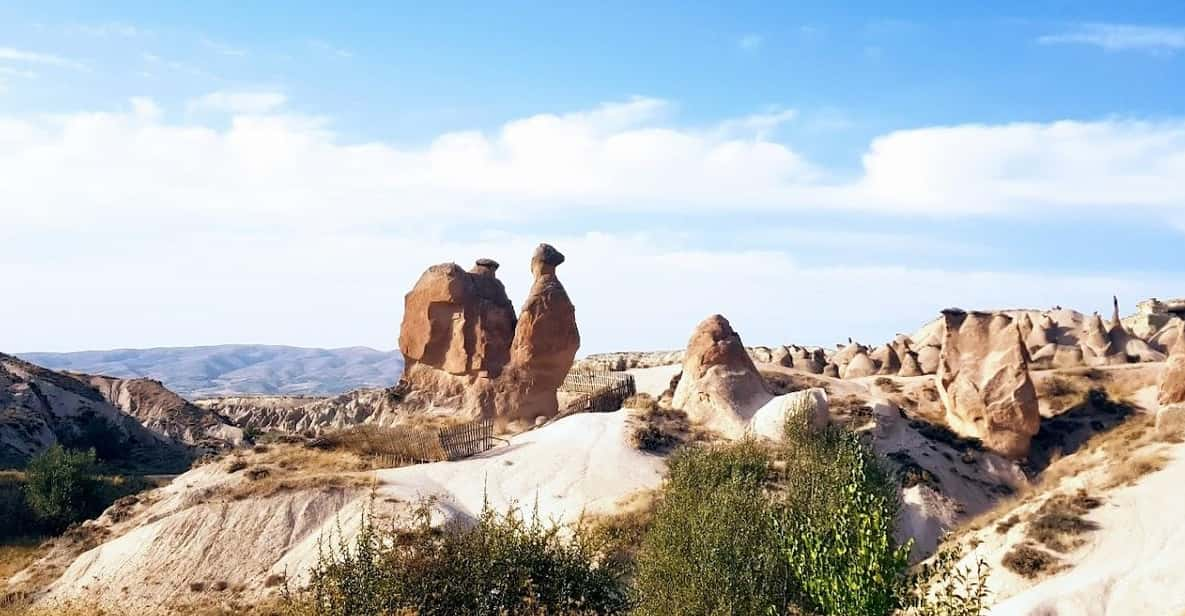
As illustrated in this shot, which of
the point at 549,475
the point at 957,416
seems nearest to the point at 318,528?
the point at 549,475

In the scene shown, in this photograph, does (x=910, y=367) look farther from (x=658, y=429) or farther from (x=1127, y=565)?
(x=1127, y=565)

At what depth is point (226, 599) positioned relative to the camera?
22.1 m

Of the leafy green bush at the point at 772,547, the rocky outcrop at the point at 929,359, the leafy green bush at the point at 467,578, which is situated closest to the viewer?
the leafy green bush at the point at 772,547

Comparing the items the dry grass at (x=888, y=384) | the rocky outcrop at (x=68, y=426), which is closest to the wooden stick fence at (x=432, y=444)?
the dry grass at (x=888, y=384)

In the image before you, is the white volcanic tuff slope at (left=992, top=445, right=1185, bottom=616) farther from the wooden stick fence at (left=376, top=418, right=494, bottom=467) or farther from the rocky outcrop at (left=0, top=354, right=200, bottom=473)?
the rocky outcrop at (left=0, top=354, right=200, bottom=473)

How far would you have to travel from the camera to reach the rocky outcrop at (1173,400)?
23.6 meters

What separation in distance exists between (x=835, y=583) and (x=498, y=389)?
82.7 feet

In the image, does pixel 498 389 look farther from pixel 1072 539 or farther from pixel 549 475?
pixel 1072 539

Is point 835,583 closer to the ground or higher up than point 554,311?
closer to the ground

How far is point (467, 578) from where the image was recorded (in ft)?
48.7

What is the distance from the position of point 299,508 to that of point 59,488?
10.4 m

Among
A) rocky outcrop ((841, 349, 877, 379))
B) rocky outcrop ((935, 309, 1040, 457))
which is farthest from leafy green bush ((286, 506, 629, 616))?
rocky outcrop ((841, 349, 877, 379))

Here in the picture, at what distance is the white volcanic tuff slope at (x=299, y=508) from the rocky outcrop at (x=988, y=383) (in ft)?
Answer: 33.2

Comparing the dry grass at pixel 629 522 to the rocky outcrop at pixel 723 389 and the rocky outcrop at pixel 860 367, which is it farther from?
the rocky outcrop at pixel 860 367
